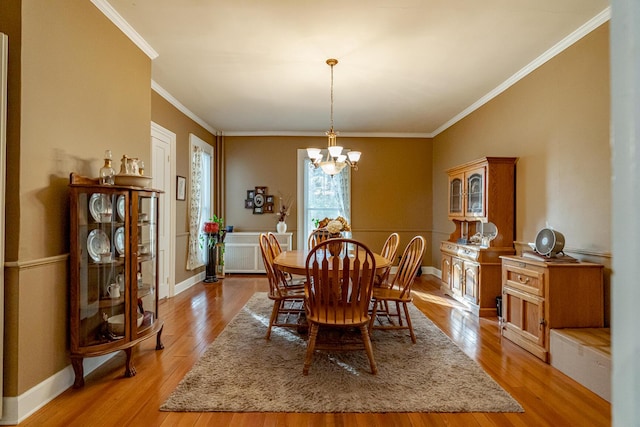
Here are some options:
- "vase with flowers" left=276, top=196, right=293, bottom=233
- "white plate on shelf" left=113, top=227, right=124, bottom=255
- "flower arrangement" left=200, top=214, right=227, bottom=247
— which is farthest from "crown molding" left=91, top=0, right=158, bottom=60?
"vase with flowers" left=276, top=196, right=293, bottom=233

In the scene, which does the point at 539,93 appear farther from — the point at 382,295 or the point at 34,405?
the point at 34,405

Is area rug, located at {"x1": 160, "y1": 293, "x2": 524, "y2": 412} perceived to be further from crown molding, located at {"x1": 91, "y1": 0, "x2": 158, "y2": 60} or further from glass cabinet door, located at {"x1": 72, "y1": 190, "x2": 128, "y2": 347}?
crown molding, located at {"x1": 91, "y1": 0, "x2": 158, "y2": 60}

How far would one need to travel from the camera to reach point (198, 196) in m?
5.59

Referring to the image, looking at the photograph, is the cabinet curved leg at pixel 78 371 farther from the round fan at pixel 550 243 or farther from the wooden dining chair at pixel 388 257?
the round fan at pixel 550 243

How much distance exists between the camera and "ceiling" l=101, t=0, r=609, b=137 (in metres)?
2.66

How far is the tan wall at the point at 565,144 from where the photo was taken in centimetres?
274

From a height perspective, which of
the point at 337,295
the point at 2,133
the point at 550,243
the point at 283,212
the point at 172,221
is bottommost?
the point at 337,295

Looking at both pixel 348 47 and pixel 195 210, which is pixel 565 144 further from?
pixel 195 210

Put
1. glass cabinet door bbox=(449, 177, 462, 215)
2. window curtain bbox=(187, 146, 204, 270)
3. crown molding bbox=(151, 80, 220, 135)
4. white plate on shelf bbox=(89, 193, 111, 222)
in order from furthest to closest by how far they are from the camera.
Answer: window curtain bbox=(187, 146, 204, 270)
glass cabinet door bbox=(449, 177, 462, 215)
crown molding bbox=(151, 80, 220, 135)
white plate on shelf bbox=(89, 193, 111, 222)

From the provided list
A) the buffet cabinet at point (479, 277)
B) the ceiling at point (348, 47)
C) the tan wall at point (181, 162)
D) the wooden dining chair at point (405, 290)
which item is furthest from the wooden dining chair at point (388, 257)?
the tan wall at point (181, 162)

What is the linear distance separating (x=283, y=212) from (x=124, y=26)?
4000 mm

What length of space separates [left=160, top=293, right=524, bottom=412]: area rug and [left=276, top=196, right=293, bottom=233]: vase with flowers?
10.6 feet

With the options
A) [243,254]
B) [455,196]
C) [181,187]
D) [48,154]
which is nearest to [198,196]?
[181,187]

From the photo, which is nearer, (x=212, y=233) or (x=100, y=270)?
(x=100, y=270)
